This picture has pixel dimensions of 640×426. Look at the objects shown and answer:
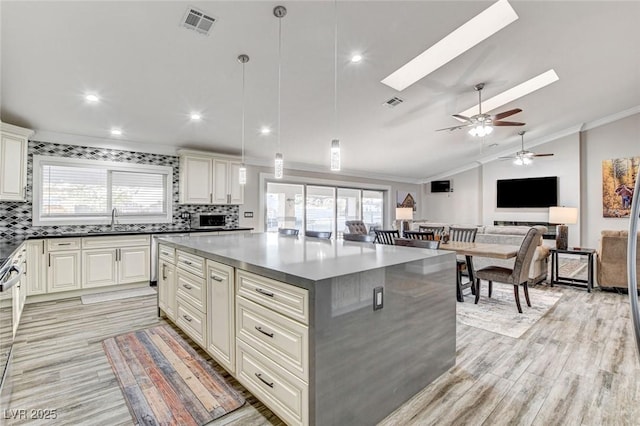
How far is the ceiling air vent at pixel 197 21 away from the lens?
2.41 metres

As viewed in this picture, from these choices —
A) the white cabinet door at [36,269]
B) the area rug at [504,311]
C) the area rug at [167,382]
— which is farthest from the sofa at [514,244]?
the white cabinet door at [36,269]

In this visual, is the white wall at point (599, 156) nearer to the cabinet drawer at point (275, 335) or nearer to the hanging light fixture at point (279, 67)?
the hanging light fixture at point (279, 67)

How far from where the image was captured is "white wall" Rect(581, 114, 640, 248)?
266 inches

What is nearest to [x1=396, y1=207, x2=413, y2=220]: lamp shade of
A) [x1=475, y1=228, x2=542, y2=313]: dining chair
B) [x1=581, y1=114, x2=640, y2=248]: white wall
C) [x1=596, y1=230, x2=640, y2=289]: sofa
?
[x1=596, y1=230, x2=640, y2=289]: sofa

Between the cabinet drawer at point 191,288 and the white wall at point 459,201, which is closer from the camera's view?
the cabinet drawer at point 191,288

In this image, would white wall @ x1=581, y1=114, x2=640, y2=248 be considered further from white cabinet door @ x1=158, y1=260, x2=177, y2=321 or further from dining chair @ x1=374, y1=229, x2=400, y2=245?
white cabinet door @ x1=158, y1=260, x2=177, y2=321

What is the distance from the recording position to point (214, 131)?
4758mm

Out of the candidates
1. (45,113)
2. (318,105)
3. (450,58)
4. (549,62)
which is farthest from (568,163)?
(45,113)

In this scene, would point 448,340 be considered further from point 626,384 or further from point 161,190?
point 161,190

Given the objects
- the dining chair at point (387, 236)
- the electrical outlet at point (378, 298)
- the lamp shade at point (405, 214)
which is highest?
the lamp shade at point (405, 214)

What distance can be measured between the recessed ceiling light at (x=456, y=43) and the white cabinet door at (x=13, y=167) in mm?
4661

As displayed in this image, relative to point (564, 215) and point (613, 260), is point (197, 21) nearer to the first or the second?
point (613, 260)

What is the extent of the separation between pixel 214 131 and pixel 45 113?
199 cm

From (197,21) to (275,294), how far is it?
2.35m
